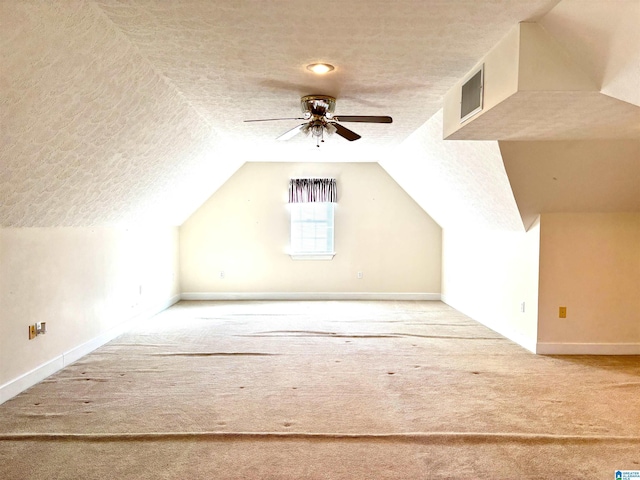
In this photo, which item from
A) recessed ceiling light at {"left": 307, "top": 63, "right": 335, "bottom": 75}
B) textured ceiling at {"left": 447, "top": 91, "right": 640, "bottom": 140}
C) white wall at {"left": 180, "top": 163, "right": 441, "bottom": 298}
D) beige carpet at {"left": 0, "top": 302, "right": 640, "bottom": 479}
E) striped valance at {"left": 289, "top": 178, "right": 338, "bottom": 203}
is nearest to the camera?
beige carpet at {"left": 0, "top": 302, "right": 640, "bottom": 479}

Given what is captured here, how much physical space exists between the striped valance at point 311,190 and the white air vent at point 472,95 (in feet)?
13.6

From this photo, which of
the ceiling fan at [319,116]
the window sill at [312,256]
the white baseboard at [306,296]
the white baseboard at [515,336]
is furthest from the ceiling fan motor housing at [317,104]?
the white baseboard at [306,296]

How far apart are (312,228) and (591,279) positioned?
14.0ft

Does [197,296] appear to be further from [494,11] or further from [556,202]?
[494,11]

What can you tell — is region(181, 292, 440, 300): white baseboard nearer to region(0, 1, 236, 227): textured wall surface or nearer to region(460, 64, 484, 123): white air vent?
region(0, 1, 236, 227): textured wall surface

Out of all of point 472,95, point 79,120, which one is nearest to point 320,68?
point 472,95

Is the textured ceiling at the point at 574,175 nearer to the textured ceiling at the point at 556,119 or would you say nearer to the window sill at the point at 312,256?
the textured ceiling at the point at 556,119

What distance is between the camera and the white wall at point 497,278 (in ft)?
14.4

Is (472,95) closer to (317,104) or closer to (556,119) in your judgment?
(556,119)

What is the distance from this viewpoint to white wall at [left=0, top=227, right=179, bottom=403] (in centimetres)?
317

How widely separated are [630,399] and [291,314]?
3.96 metres

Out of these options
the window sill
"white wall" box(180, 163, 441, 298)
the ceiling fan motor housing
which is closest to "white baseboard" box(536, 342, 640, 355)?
the ceiling fan motor housing

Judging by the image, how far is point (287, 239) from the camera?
7332mm

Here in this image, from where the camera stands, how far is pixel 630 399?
10.4 ft
